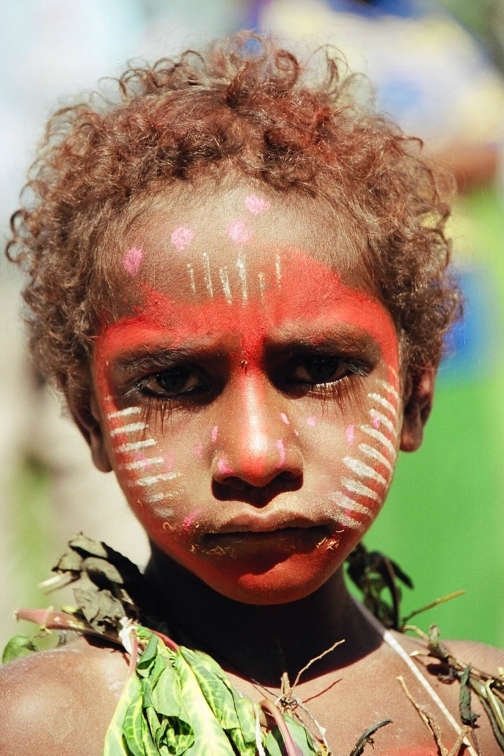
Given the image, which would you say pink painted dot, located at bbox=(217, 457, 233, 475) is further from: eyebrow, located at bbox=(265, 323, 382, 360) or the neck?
the neck

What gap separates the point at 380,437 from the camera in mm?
2016

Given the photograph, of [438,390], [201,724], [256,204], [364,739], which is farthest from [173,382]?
[438,390]

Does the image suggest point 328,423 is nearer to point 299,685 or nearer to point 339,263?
point 339,263

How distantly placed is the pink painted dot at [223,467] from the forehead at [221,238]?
32cm

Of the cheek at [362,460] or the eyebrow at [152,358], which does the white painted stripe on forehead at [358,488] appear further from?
the eyebrow at [152,358]

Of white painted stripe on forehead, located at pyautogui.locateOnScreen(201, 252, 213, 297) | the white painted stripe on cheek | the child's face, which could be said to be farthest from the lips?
white painted stripe on forehead, located at pyautogui.locateOnScreen(201, 252, 213, 297)

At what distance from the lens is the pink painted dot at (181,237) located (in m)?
1.89

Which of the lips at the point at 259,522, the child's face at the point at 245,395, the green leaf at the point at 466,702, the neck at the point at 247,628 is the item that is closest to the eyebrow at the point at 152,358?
the child's face at the point at 245,395

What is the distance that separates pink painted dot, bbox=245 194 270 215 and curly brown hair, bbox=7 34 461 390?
0.17 ft

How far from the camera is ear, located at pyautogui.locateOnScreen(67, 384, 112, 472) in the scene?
7.06ft

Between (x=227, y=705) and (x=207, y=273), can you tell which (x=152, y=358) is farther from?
(x=227, y=705)

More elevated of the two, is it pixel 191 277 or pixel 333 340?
pixel 191 277

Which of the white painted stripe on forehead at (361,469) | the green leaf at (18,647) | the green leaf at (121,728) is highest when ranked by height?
the white painted stripe on forehead at (361,469)

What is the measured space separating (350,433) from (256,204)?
1.60 feet
